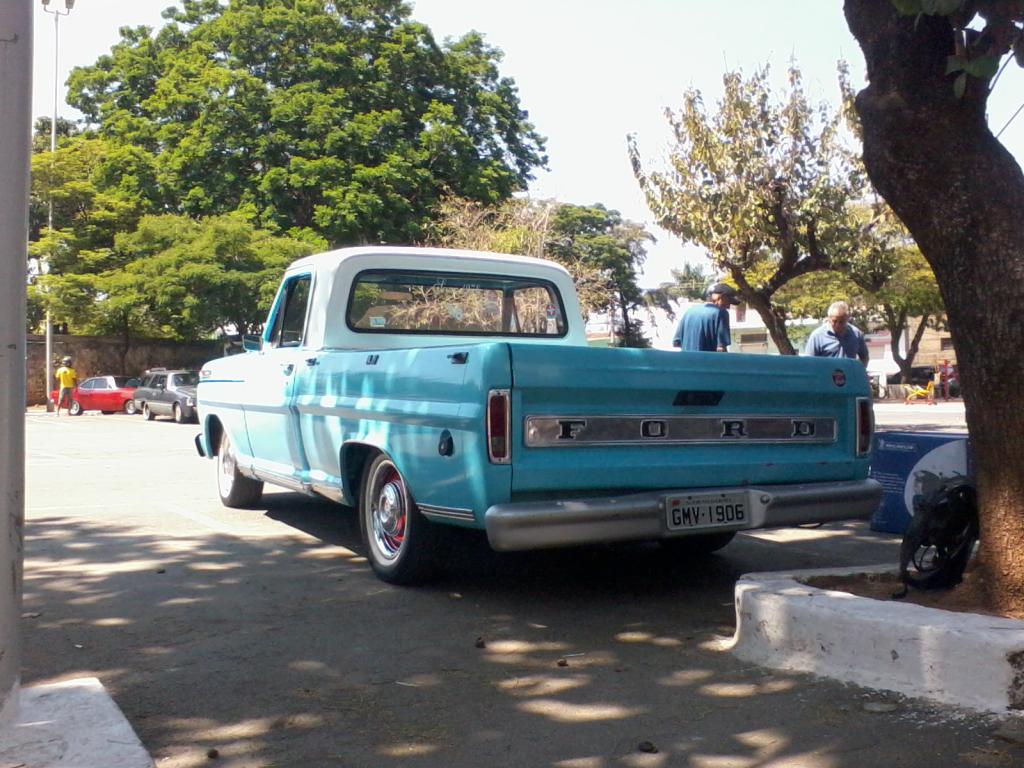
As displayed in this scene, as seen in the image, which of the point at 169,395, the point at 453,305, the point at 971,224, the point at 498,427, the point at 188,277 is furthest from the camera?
the point at 188,277

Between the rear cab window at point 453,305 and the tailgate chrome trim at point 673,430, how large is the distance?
88.6 inches

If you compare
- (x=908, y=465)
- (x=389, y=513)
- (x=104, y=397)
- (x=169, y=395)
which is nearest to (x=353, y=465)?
(x=389, y=513)

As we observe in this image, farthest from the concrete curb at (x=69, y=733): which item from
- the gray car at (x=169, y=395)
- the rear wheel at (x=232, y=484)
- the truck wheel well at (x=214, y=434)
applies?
the gray car at (x=169, y=395)

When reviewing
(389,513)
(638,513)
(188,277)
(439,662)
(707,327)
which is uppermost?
(188,277)

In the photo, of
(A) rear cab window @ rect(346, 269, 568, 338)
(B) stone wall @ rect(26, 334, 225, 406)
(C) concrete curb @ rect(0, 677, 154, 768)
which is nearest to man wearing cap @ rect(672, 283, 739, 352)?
(A) rear cab window @ rect(346, 269, 568, 338)

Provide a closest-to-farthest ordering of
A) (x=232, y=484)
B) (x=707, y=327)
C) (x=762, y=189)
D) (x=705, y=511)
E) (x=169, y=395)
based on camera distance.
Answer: (x=705, y=511)
(x=232, y=484)
(x=707, y=327)
(x=762, y=189)
(x=169, y=395)

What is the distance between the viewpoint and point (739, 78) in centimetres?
1828

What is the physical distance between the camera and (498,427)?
5.08 metres

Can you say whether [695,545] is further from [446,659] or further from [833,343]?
[833,343]

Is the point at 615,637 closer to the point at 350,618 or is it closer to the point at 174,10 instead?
the point at 350,618

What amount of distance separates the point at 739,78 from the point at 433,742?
16.4 m

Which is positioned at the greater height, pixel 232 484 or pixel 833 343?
pixel 833 343

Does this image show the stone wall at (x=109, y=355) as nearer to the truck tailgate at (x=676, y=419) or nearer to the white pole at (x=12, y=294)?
the truck tailgate at (x=676, y=419)

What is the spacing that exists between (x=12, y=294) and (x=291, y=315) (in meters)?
4.17
